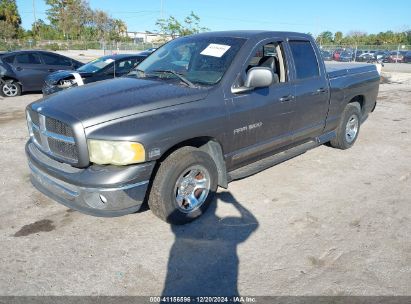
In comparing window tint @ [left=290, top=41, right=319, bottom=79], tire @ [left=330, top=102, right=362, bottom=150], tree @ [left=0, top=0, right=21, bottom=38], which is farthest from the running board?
tree @ [left=0, top=0, right=21, bottom=38]

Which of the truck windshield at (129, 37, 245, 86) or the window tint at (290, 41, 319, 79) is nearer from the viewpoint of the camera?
the truck windshield at (129, 37, 245, 86)

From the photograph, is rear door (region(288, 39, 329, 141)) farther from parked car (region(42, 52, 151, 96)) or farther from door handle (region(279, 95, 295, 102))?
parked car (region(42, 52, 151, 96))

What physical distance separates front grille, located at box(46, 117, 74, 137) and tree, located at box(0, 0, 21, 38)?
6573 centimetres

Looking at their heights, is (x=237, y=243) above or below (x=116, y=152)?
below

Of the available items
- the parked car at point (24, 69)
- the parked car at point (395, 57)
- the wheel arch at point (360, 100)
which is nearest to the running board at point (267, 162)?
the wheel arch at point (360, 100)

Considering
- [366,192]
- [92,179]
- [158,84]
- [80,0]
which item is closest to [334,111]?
[366,192]

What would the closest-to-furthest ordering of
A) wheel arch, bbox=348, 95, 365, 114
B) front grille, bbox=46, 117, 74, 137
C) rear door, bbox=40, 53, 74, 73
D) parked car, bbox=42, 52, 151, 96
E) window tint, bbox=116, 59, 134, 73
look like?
front grille, bbox=46, 117, 74, 137, wheel arch, bbox=348, 95, 365, 114, parked car, bbox=42, 52, 151, 96, window tint, bbox=116, 59, 134, 73, rear door, bbox=40, 53, 74, 73

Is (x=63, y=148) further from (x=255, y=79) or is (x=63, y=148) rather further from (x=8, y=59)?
(x=8, y=59)

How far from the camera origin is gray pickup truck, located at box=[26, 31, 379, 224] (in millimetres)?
3166

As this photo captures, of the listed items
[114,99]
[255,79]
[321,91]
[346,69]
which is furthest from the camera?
[346,69]

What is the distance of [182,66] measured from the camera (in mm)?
4332

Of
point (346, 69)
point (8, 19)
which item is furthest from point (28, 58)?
point (8, 19)

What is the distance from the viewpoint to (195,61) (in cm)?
429

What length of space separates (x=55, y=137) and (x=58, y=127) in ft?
0.37
